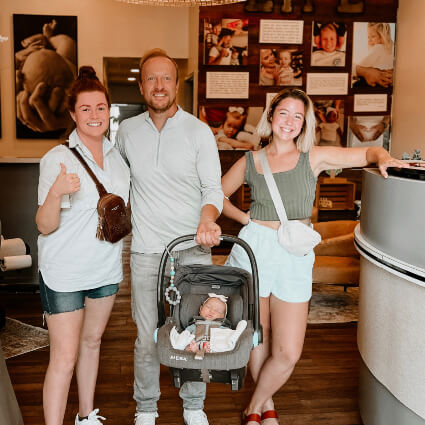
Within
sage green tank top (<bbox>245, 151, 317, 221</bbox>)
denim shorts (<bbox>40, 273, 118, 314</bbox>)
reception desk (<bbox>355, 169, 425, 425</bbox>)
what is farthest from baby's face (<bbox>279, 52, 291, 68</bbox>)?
denim shorts (<bbox>40, 273, 118, 314</bbox>)

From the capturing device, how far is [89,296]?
7.82 feet

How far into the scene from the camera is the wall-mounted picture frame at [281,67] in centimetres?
743

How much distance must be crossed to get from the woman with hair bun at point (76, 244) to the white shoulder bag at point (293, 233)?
68 cm

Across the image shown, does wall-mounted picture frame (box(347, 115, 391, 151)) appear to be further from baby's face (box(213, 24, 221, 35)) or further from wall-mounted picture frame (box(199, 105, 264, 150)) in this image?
baby's face (box(213, 24, 221, 35))

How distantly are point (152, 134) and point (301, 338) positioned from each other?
119cm

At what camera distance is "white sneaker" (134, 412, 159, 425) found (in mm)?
2707

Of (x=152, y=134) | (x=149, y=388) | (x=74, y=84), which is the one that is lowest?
(x=149, y=388)

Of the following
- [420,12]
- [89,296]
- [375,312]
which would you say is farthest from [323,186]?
[89,296]

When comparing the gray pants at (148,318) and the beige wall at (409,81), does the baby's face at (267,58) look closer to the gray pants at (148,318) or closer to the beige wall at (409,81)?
the beige wall at (409,81)

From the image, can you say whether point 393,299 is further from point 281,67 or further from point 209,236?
point 281,67

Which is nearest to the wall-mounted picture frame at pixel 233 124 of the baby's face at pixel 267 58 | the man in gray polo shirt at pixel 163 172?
the baby's face at pixel 267 58

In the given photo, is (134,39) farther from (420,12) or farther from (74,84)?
(74,84)

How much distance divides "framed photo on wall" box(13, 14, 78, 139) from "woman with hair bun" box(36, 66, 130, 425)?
554 cm

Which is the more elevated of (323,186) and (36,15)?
(36,15)
